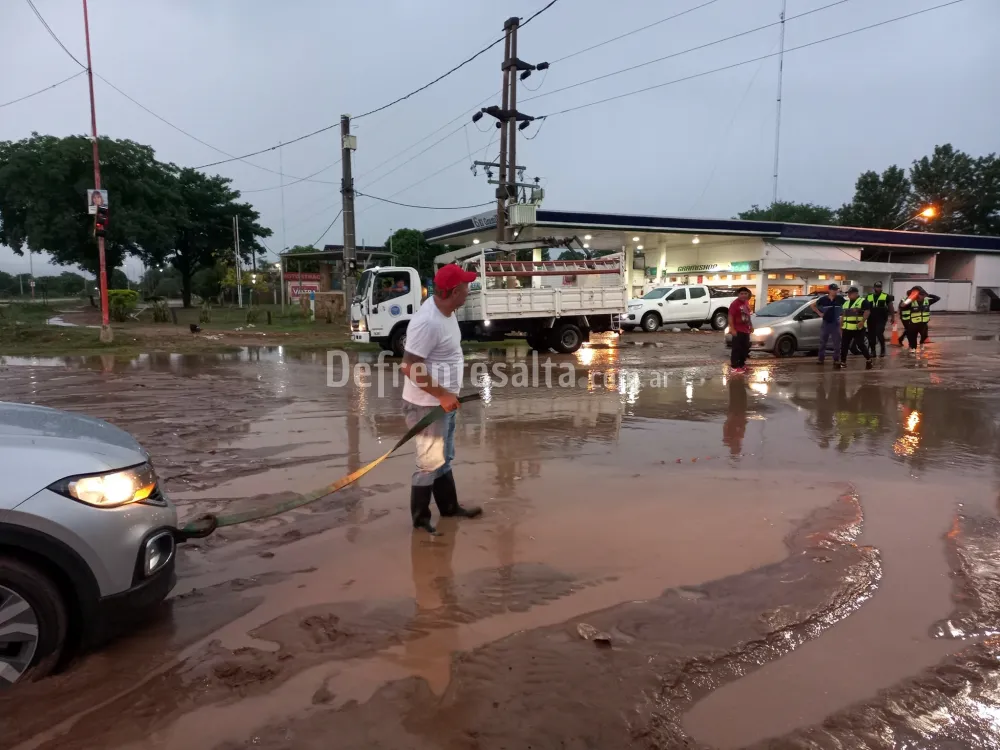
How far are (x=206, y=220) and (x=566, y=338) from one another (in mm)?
30081

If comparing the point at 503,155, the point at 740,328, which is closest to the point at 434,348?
the point at 740,328

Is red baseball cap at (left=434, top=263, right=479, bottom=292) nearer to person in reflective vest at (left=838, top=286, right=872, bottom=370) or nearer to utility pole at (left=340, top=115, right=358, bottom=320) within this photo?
person in reflective vest at (left=838, top=286, right=872, bottom=370)

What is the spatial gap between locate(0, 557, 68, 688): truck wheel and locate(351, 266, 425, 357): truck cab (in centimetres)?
1301

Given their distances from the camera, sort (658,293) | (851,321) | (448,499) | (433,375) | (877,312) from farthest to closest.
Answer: (658,293) < (877,312) < (851,321) < (448,499) < (433,375)

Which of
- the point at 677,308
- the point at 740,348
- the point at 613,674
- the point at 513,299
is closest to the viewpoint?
the point at 613,674

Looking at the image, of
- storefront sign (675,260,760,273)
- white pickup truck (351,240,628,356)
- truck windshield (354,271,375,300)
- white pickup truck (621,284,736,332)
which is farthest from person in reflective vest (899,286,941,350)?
storefront sign (675,260,760,273)

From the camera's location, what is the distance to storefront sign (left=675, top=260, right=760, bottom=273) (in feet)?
110

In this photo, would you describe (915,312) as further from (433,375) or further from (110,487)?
(110,487)

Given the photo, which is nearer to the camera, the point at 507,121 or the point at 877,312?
the point at 877,312

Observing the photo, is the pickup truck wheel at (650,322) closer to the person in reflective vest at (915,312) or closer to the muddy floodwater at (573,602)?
the person in reflective vest at (915,312)

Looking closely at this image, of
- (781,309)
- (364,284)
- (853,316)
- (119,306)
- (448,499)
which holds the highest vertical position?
(364,284)

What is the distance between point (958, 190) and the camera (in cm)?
5906

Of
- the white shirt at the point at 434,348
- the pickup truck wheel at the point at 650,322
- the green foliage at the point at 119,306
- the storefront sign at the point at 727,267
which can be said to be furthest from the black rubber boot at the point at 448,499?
the storefront sign at the point at 727,267

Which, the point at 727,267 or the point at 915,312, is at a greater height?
the point at 727,267
